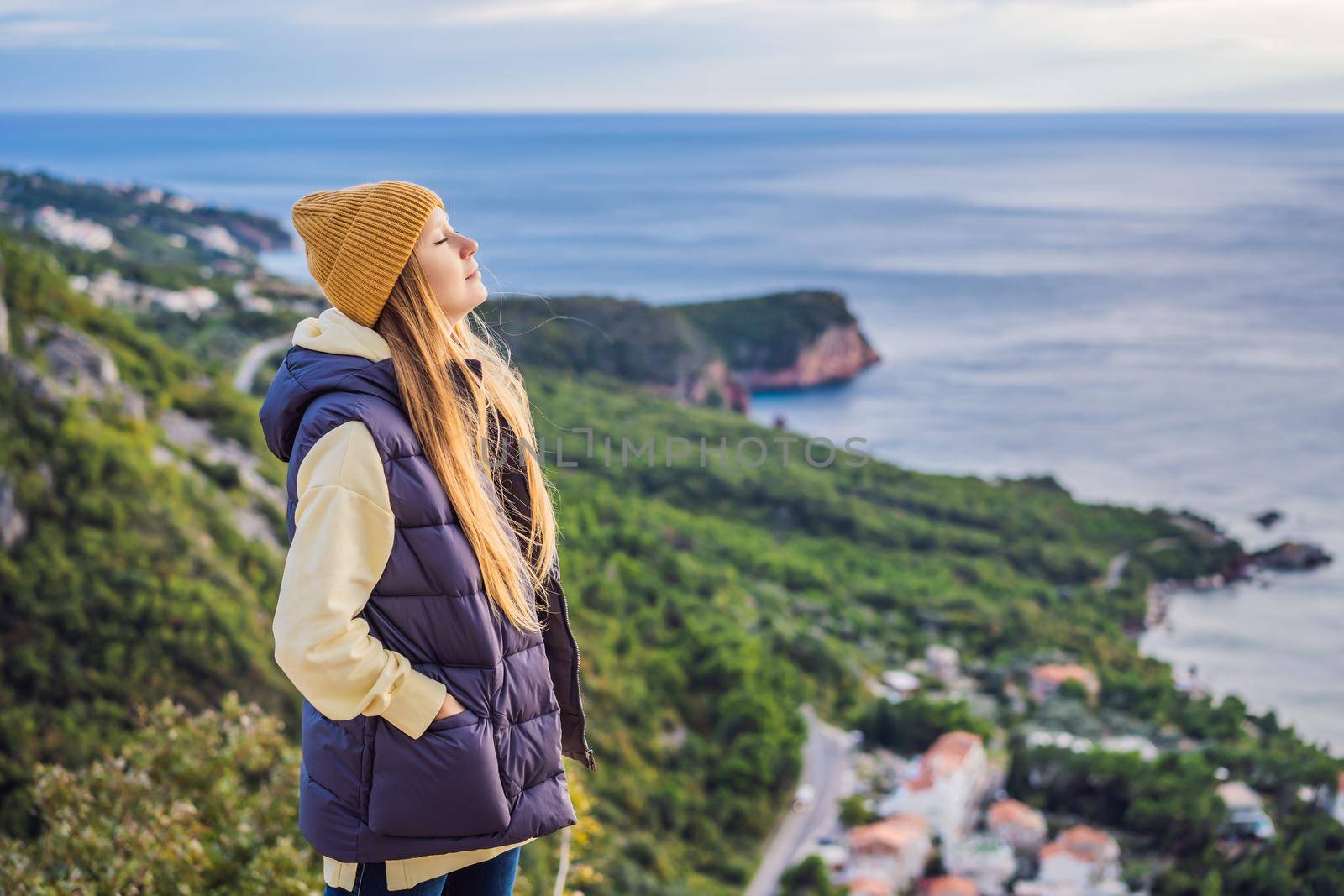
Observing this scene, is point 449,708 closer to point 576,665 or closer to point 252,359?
point 576,665

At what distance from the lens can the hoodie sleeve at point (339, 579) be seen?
1191 millimetres

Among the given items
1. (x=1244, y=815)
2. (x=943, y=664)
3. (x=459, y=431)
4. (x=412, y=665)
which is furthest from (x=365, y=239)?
(x=943, y=664)

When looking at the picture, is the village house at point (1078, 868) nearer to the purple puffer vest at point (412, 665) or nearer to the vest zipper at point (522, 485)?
the vest zipper at point (522, 485)

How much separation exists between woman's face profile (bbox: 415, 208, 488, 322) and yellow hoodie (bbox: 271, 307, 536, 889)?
248 millimetres

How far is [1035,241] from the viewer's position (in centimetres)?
8281

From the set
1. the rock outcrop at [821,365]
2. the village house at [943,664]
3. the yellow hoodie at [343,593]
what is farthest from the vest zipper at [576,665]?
the rock outcrop at [821,365]

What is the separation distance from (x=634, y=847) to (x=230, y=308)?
663 inches

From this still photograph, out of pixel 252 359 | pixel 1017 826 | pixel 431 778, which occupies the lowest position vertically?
pixel 1017 826

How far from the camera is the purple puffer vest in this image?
4.13 ft

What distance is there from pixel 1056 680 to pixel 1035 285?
168 ft

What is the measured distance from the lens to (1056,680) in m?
19.0

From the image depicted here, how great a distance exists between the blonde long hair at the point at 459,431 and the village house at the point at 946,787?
43.1 feet

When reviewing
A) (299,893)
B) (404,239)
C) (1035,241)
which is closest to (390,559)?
(404,239)

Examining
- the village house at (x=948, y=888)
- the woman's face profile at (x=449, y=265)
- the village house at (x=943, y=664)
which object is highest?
the woman's face profile at (x=449, y=265)
